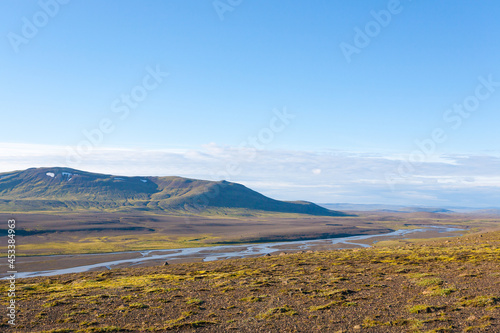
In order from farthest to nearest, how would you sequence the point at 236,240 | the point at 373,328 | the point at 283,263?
1. the point at 236,240
2. the point at 283,263
3. the point at 373,328

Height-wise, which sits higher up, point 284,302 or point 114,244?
point 284,302

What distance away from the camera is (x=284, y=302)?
23.7 meters

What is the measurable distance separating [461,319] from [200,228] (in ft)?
A: 472

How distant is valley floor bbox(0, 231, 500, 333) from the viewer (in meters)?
18.7

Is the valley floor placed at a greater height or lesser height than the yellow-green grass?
greater

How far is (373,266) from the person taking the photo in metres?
39.4

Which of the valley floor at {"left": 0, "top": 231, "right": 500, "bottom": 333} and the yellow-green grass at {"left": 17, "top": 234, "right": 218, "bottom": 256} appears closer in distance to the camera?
the valley floor at {"left": 0, "top": 231, "right": 500, "bottom": 333}

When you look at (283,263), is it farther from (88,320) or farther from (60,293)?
(88,320)

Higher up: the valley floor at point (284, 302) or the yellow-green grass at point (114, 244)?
the valley floor at point (284, 302)

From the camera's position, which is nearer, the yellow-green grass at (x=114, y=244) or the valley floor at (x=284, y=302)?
the valley floor at (x=284, y=302)

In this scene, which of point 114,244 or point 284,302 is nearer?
point 284,302

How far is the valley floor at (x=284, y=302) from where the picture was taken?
18688 millimetres

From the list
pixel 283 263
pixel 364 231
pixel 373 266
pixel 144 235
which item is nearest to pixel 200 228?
pixel 144 235

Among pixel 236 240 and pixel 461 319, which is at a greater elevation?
pixel 461 319
